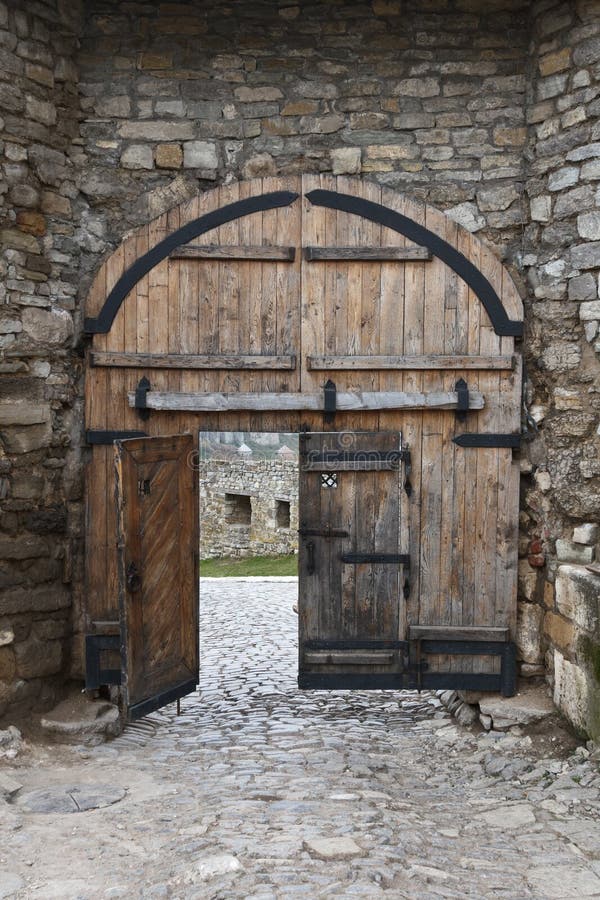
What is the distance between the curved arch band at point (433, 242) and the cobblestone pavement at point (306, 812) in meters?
2.43

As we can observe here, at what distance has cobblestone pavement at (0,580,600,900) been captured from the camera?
9.76 feet

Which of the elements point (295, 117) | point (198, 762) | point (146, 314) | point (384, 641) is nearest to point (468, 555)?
point (384, 641)

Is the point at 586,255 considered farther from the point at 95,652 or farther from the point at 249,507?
the point at 249,507

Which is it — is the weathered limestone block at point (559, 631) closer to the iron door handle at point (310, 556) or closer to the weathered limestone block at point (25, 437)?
the iron door handle at point (310, 556)

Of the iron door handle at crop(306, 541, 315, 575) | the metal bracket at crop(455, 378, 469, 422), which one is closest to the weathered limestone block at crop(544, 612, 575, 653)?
the metal bracket at crop(455, 378, 469, 422)

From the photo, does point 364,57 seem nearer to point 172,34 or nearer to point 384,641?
point 172,34

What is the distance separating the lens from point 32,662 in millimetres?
4773

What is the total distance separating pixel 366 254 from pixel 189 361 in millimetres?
1215

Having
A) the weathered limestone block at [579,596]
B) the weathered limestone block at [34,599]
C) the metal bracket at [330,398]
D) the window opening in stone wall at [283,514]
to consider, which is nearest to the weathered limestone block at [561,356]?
the weathered limestone block at [579,596]

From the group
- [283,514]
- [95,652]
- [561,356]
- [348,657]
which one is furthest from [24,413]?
[283,514]

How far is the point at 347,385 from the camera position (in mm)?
4977

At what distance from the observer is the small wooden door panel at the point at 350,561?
496 cm

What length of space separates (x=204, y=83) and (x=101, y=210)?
0.98 metres

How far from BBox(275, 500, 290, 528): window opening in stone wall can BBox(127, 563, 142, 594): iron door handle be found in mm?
9401
